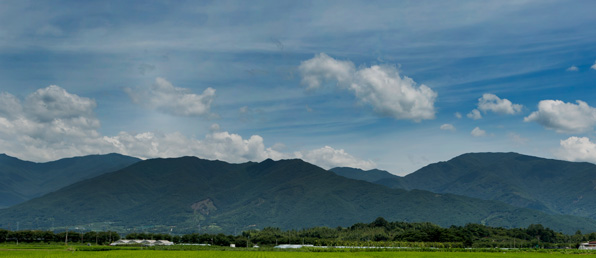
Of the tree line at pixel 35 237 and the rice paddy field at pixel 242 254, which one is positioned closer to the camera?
the rice paddy field at pixel 242 254

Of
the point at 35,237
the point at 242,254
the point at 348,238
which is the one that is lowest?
the point at 348,238

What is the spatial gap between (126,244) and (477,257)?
102435mm

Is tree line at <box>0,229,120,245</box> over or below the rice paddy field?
over

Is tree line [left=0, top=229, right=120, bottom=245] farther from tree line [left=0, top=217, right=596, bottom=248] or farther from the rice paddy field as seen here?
the rice paddy field

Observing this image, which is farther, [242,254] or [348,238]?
[348,238]

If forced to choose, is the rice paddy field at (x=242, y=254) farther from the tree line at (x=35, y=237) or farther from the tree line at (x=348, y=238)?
the tree line at (x=35, y=237)

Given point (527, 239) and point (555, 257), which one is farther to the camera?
point (527, 239)

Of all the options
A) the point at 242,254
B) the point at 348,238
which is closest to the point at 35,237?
the point at 242,254

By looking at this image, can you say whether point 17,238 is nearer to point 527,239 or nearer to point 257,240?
point 257,240

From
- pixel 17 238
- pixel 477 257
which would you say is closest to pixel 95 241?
pixel 17 238

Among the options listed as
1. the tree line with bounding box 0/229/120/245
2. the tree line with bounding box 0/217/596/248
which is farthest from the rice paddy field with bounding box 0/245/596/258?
the tree line with bounding box 0/229/120/245

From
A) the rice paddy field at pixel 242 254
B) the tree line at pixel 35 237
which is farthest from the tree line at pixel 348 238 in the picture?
the rice paddy field at pixel 242 254

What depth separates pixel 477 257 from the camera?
3317 inches

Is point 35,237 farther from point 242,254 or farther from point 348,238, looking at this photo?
point 348,238
